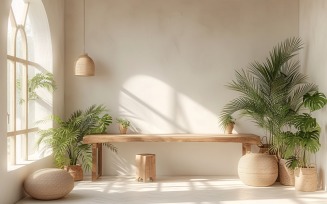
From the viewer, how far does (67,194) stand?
18.5 feet

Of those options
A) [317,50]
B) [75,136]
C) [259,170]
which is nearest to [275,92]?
[317,50]

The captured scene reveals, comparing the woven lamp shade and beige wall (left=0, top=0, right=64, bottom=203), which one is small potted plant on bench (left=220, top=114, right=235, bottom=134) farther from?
beige wall (left=0, top=0, right=64, bottom=203)

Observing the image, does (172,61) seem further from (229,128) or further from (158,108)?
(229,128)

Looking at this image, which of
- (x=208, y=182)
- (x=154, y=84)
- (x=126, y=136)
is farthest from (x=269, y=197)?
(x=154, y=84)

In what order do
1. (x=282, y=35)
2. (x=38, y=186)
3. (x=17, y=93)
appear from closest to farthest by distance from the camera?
1. (x=38, y=186)
2. (x=17, y=93)
3. (x=282, y=35)

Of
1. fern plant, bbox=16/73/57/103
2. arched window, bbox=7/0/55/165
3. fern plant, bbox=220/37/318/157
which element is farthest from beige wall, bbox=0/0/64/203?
fern plant, bbox=220/37/318/157

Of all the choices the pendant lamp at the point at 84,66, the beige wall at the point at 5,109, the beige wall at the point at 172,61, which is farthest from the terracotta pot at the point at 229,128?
the beige wall at the point at 5,109

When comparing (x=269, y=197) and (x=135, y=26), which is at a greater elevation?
(x=135, y=26)

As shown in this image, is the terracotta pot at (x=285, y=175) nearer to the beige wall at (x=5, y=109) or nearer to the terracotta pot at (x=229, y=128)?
the terracotta pot at (x=229, y=128)

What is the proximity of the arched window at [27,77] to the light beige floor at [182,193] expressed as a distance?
940 mm

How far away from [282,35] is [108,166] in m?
3.66

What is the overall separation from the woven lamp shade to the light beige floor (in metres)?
1.71

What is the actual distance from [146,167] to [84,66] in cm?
189

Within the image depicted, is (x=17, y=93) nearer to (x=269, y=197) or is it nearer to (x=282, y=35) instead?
(x=269, y=197)
